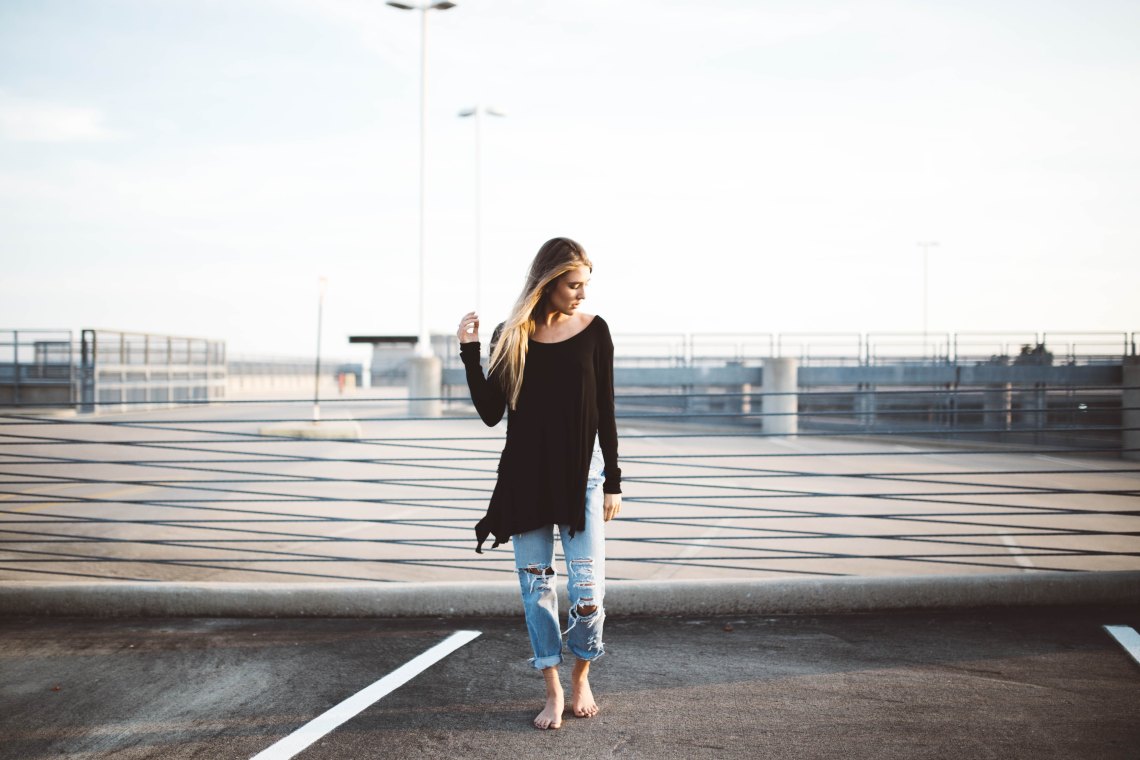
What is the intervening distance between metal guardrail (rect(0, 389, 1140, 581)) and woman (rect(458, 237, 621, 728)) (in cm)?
57

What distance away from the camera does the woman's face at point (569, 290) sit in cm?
347

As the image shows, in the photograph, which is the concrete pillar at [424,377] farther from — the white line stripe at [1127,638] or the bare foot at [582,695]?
the bare foot at [582,695]

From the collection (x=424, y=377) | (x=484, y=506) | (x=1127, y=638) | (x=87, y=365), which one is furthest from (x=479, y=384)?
(x=87, y=365)

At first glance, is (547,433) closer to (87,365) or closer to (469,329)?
(469,329)

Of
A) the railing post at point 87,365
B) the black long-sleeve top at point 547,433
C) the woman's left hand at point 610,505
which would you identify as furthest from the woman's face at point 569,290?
the railing post at point 87,365

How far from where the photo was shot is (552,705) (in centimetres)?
359

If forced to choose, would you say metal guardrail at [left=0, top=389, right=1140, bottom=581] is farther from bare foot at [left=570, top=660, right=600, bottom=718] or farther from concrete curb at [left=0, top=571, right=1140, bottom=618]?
bare foot at [left=570, top=660, right=600, bottom=718]

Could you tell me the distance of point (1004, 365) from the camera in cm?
2391

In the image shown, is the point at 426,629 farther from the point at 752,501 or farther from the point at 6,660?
the point at 752,501

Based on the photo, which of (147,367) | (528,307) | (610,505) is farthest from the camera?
(147,367)

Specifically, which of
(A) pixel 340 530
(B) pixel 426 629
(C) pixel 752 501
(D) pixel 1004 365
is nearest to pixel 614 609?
(B) pixel 426 629

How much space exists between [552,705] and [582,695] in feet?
0.55

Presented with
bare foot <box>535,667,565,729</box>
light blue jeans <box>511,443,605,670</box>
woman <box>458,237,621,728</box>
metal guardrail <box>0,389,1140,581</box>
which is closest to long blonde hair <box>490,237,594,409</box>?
woman <box>458,237,621,728</box>

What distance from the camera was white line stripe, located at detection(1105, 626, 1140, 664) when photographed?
4461 mm
